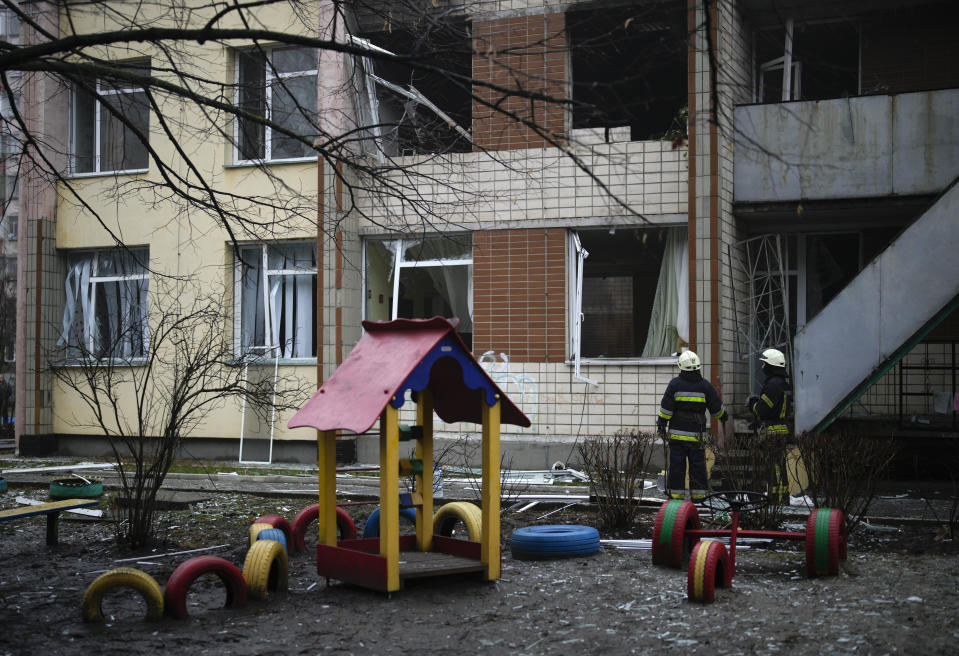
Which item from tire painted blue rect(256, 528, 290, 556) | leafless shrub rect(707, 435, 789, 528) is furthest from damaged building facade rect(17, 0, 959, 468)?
tire painted blue rect(256, 528, 290, 556)

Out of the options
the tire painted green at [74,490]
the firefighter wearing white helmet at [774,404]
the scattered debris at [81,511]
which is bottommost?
the scattered debris at [81,511]

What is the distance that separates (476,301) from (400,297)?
1.83 m

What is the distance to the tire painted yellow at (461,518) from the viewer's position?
26.2 feet

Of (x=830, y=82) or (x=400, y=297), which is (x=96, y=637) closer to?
(x=400, y=297)

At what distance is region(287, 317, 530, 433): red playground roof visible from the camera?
264 inches

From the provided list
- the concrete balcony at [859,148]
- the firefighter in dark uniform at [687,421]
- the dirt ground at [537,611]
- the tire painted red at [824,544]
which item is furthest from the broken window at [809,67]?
the tire painted red at [824,544]

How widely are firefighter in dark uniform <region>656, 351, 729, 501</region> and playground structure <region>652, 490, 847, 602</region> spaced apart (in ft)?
6.96

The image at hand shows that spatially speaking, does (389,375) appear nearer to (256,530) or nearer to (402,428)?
(402,428)

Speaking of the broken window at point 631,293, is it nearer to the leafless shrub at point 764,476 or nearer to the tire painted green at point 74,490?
the leafless shrub at point 764,476

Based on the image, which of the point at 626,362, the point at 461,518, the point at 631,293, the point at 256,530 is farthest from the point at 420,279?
the point at 256,530

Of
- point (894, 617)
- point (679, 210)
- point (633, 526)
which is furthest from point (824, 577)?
point (679, 210)

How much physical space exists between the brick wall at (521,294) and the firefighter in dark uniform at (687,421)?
4.35m

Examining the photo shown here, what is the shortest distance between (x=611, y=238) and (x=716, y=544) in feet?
31.6

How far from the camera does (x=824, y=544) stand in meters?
7.29
